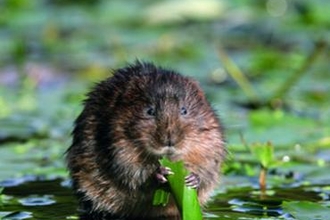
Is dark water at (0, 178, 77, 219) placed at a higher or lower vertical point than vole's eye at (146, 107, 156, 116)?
lower

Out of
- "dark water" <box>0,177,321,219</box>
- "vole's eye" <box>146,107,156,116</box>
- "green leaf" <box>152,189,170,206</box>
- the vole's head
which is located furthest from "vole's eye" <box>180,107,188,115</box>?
"dark water" <box>0,177,321,219</box>

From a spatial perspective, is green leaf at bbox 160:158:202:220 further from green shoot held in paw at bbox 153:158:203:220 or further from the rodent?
the rodent

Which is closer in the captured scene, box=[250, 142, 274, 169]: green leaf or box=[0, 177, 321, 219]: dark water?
box=[0, 177, 321, 219]: dark water

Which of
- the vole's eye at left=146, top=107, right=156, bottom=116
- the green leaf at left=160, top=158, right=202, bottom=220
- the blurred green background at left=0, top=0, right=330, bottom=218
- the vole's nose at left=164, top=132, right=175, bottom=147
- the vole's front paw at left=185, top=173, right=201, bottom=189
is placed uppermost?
the blurred green background at left=0, top=0, right=330, bottom=218

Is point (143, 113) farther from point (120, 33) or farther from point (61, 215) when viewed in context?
point (120, 33)

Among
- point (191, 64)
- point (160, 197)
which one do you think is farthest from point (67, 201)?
point (191, 64)

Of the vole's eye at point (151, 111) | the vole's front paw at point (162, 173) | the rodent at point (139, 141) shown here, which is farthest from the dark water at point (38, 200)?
the vole's eye at point (151, 111)
